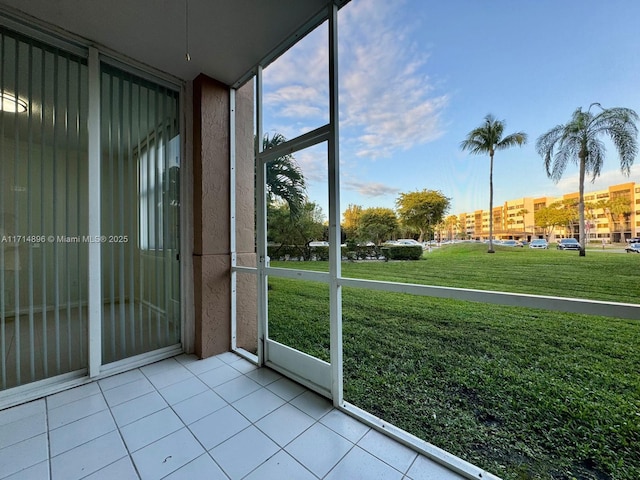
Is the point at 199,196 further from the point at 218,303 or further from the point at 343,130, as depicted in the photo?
the point at 343,130

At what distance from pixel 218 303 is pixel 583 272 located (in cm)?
289

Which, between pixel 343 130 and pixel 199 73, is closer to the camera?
pixel 343 130

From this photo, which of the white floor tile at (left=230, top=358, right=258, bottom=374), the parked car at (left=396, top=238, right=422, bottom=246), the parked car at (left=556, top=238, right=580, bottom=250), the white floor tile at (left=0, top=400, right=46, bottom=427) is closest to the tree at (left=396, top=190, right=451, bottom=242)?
the parked car at (left=396, top=238, right=422, bottom=246)

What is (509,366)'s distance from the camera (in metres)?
1.87

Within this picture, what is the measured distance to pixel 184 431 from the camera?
1675mm

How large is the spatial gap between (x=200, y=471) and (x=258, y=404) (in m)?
0.58

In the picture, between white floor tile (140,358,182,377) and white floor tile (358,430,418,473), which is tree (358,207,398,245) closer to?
white floor tile (358,430,418,473)

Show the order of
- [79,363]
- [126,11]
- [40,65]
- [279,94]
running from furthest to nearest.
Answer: [279,94] → [79,363] → [40,65] → [126,11]

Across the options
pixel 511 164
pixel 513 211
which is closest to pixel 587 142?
pixel 511 164

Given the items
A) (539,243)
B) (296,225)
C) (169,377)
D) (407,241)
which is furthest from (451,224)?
(169,377)

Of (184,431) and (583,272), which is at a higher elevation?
(583,272)

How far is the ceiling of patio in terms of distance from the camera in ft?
6.13

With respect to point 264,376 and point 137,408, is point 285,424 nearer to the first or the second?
point 264,376

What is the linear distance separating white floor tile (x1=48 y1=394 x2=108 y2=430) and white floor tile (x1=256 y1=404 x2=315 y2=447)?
A: 1.24 meters
